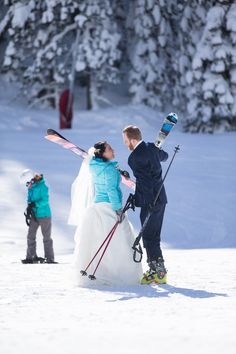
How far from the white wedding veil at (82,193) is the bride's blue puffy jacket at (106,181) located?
292 mm

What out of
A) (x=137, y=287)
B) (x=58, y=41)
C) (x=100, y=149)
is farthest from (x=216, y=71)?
(x=137, y=287)

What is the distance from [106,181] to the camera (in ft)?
23.2

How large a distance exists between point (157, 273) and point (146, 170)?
100 centimetres

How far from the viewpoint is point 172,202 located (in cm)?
1552

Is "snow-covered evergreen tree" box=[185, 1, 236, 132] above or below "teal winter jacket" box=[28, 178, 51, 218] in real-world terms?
above

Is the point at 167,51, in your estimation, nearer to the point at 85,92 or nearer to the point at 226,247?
the point at 85,92

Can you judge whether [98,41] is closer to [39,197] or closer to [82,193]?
[39,197]

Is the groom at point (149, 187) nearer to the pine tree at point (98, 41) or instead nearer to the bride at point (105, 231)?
the bride at point (105, 231)

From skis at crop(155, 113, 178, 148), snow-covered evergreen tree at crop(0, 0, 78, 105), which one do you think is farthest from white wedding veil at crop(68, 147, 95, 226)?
snow-covered evergreen tree at crop(0, 0, 78, 105)

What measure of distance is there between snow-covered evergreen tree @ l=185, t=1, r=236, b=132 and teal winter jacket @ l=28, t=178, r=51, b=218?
17.3 m

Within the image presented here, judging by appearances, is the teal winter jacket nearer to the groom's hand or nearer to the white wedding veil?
the white wedding veil

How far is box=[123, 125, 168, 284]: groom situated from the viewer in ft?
22.7

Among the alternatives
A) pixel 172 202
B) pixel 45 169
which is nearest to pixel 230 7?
pixel 45 169

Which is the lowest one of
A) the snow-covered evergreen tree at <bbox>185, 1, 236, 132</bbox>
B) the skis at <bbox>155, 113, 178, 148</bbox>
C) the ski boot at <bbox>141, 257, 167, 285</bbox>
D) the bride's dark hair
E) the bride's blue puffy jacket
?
the ski boot at <bbox>141, 257, 167, 285</bbox>
